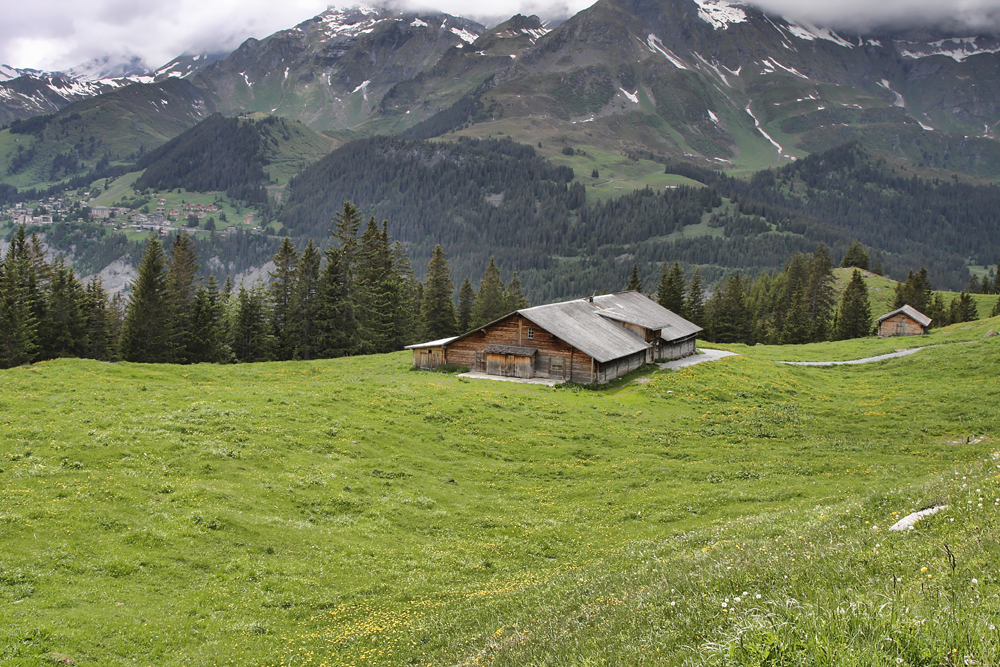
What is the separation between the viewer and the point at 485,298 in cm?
10444

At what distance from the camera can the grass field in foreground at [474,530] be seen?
8094mm

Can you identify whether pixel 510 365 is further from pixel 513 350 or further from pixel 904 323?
pixel 904 323

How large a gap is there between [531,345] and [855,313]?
269 feet

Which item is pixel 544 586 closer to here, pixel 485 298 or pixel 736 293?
pixel 485 298

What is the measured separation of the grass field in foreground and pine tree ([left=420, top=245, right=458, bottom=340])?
185 ft

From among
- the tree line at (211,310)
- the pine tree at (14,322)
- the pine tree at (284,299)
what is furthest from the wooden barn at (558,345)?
the pine tree at (14,322)

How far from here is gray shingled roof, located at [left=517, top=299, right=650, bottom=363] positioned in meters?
52.8

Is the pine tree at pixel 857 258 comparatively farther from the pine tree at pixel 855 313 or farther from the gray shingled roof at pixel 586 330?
the gray shingled roof at pixel 586 330

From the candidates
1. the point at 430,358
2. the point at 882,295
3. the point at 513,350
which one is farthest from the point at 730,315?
the point at 430,358

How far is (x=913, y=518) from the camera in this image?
1160 centimetres

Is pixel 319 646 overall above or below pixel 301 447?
below

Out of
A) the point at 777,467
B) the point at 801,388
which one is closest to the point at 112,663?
the point at 777,467

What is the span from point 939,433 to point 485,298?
7602 cm

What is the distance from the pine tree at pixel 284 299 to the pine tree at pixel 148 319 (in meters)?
12.5
